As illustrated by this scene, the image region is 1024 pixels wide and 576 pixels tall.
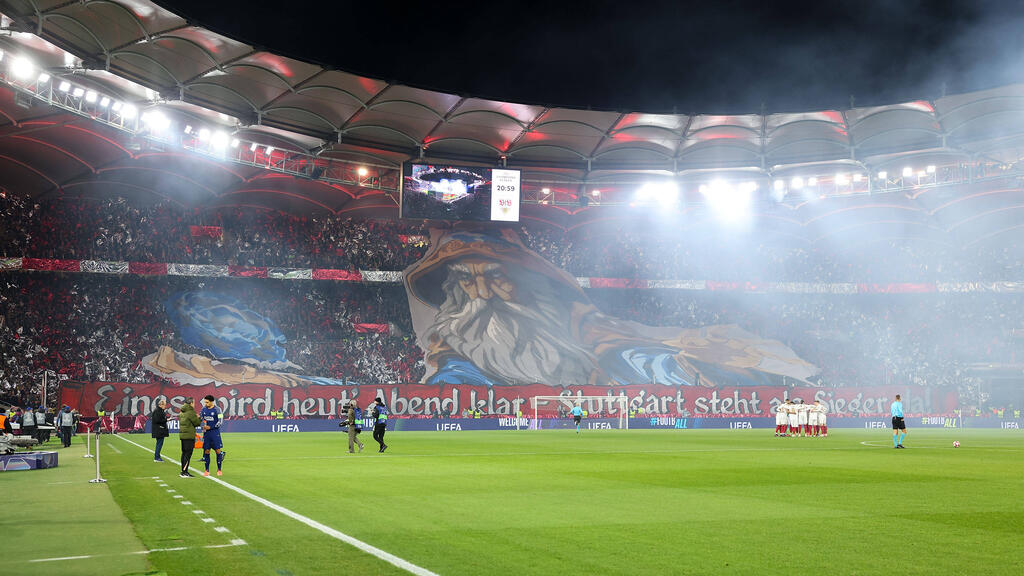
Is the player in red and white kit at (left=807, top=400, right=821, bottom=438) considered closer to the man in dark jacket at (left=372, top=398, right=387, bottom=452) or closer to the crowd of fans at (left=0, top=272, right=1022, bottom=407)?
the man in dark jacket at (left=372, top=398, right=387, bottom=452)

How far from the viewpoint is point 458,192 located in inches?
2202

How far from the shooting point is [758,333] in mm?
66938

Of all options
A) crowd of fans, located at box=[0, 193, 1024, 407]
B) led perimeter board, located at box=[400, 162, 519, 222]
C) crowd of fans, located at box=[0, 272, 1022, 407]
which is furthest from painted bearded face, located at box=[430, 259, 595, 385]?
led perimeter board, located at box=[400, 162, 519, 222]

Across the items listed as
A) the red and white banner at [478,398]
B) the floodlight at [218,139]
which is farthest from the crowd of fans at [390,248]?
the red and white banner at [478,398]

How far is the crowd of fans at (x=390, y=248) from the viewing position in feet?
185

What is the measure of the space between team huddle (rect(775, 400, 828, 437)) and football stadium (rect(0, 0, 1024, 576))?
228 mm

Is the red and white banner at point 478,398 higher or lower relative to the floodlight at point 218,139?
lower

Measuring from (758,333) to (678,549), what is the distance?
196ft

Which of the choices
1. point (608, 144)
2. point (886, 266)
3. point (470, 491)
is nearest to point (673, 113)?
point (608, 144)

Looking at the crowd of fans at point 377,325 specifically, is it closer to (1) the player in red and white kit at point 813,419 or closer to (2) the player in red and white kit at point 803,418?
(2) the player in red and white kit at point 803,418

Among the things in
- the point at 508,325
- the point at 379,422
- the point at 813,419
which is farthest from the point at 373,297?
the point at 379,422

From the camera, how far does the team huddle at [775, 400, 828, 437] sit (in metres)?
39.7

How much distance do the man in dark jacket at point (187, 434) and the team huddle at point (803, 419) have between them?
27854 mm

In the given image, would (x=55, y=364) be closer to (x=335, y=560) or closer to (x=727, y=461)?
(x=727, y=461)
